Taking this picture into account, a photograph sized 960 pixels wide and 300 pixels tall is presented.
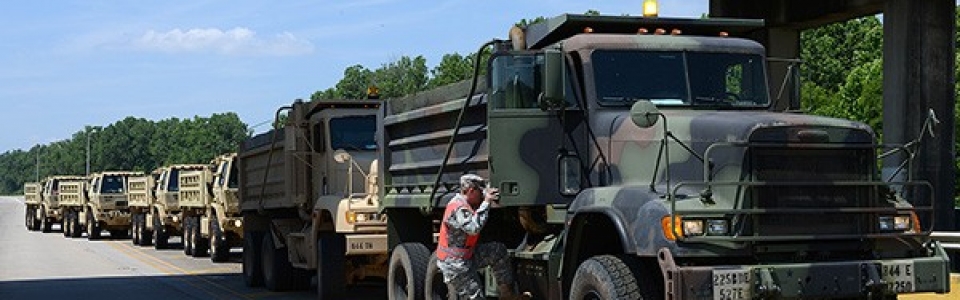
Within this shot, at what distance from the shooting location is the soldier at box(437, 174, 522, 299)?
33.1 ft

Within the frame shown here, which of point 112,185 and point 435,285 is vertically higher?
point 112,185

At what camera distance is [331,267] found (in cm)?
1532

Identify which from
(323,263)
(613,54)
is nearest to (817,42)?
(323,263)

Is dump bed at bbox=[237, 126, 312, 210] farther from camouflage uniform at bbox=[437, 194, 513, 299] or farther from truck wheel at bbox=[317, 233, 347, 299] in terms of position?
camouflage uniform at bbox=[437, 194, 513, 299]

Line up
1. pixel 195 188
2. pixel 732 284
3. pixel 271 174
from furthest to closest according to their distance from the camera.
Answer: pixel 195 188 < pixel 271 174 < pixel 732 284

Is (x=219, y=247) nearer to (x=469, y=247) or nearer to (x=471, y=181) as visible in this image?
(x=469, y=247)

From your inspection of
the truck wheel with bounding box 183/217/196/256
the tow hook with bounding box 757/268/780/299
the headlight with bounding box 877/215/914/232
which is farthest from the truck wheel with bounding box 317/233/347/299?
the truck wheel with bounding box 183/217/196/256

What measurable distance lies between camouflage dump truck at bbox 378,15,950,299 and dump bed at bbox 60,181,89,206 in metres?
31.3

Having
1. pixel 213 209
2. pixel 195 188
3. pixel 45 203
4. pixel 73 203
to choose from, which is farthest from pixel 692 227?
pixel 45 203

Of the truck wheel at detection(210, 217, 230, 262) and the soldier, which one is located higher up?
the soldier

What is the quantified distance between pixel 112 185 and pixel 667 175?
107ft

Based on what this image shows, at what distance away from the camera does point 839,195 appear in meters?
8.71

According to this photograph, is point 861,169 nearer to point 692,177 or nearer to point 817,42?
point 692,177

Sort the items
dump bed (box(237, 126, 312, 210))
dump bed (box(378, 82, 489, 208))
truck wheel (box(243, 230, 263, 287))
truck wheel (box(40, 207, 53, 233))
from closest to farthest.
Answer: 1. dump bed (box(378, 82, 489, 208))
2. dump bed (box(237, 126, 312, 210))
3. truck wheel (box(243, 230, 263, 287))
4. truck wheel (box(40, 207, 53, 233))
